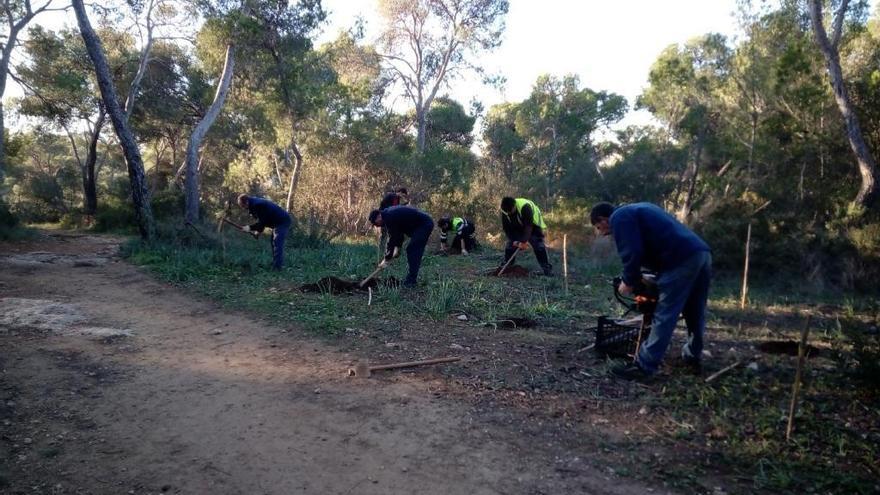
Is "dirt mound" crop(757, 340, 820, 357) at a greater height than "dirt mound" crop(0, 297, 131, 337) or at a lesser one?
greater

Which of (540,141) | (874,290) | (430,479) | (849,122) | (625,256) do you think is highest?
(540,141)

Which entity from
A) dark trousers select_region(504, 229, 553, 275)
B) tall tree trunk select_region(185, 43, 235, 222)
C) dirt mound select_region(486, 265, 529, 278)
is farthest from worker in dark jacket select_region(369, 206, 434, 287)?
tall tree trunk select_region(185, 43, 235, 222)

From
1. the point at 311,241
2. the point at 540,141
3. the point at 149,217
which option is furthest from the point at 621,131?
the point at 149,217

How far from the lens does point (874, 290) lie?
30.8 ft

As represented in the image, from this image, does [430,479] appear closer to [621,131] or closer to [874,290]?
[874,290]

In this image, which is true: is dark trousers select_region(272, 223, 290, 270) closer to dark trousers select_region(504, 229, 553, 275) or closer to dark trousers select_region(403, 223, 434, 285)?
dark trousers select_region(403, 223, 434, 285)

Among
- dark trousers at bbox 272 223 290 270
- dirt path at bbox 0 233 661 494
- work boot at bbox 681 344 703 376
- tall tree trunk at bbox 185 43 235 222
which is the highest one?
tall tree trunk at bbox 185 43 235 222

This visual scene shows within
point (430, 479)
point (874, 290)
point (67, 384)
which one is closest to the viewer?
point (430, 479)

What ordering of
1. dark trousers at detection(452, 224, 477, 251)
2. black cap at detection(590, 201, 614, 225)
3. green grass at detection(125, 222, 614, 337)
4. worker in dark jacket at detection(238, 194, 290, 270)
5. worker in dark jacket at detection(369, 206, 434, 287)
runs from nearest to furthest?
black cap at detection(590, 201, 614, 225) < green grass at detection(125, 222, 614, 337) < worker in dark jacket at detection(369, 206, 434, 287) < worker in dark jacket at detection(238, 194, 290, 270) < dark trousers at detection(452, 224, 477, 251)

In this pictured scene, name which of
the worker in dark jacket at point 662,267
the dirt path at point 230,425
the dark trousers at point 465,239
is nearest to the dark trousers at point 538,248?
the dark trousers at point 465,239

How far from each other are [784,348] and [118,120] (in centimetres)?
1251

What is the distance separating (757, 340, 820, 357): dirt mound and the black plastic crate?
142 cm

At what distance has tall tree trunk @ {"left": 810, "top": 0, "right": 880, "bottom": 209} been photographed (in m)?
9.91

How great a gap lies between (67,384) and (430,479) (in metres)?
3.10
